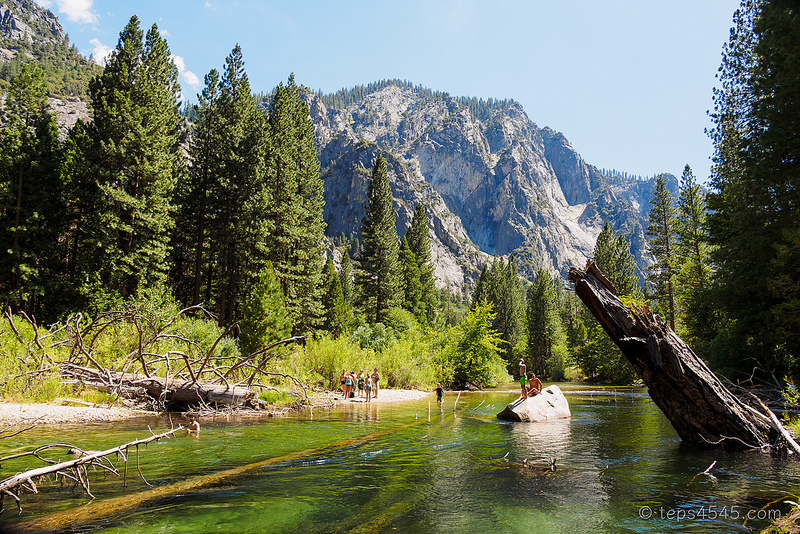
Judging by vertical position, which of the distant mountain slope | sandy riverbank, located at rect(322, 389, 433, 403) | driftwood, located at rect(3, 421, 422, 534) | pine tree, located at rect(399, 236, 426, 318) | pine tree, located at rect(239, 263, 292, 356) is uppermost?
the distant mountain slope

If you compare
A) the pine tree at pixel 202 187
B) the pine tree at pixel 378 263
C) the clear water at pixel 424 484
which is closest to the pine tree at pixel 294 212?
the pine tree at pixel 202 187

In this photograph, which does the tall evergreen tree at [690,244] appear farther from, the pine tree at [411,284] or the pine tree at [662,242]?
the pine tree at [411,284]

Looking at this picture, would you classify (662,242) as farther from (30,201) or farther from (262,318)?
(30,201)

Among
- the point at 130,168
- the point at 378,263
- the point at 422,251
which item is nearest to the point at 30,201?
the point at 130,168

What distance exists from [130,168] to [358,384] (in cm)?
2030

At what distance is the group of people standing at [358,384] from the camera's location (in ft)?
84.7

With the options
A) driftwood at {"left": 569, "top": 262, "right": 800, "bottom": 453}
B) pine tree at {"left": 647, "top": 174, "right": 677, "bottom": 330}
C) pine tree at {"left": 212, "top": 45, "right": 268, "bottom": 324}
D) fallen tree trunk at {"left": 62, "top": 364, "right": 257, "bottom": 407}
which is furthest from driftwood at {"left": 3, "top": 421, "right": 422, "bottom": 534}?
pine tree at {"left": 647, "top": 174, "right": 677, "bottom": 330}

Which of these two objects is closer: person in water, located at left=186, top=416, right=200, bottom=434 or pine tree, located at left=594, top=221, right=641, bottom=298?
person in water, located at left=186, top=416, right=200, bottom=434

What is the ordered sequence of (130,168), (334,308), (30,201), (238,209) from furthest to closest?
(334,308), (238,209), (30,201), (130,168)

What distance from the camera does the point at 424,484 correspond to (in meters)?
8.75

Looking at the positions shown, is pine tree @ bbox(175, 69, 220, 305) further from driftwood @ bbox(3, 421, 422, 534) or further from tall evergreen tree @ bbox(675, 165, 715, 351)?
tall evergreen tree @ bbox(675, 165, 715, 351)

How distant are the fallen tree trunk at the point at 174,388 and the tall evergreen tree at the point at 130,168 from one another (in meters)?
11.5

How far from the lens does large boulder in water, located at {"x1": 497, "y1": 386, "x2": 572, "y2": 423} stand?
59.6 ft

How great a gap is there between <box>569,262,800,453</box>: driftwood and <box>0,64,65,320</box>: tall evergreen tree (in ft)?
106
